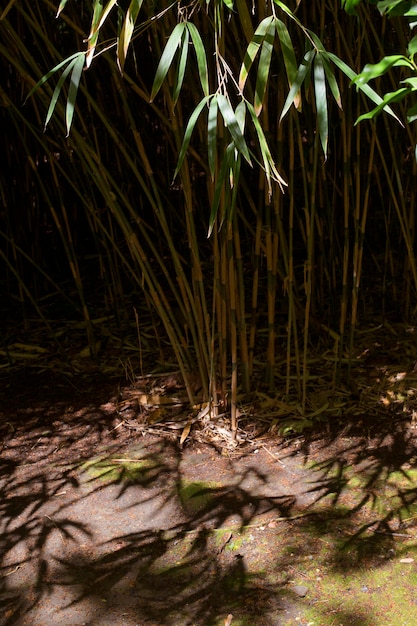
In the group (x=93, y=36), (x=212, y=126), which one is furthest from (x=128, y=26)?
(x=212, y=126)

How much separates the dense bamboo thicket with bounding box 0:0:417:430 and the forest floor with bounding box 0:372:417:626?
0.19m

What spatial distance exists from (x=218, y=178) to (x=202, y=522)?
0.72m

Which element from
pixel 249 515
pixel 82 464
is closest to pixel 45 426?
pixel 82 464

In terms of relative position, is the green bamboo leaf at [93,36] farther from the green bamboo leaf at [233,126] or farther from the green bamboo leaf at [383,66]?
the green bamboo leaf at [383,66]

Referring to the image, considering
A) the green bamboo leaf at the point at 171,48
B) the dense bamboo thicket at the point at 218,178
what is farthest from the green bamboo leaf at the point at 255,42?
the green bamboo leaf at the point at 171,48

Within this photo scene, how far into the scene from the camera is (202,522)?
167cm

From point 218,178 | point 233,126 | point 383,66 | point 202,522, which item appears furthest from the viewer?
point 202,522

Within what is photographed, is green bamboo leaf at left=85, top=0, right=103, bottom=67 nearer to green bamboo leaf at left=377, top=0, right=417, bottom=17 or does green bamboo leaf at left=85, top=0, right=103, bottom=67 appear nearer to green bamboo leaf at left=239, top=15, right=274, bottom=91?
A: green bamboo leaf at left=239, top=15, right=274, bottom=91

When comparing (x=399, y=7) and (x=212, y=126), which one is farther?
(x=212, y=126)

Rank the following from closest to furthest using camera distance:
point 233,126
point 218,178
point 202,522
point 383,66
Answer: point 383,66 → point 233,126 → point 218,178 → point 202,522

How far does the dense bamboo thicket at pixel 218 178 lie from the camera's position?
1.43 meters

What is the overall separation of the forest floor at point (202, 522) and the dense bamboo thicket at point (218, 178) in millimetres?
189

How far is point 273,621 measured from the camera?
1384 millimetres

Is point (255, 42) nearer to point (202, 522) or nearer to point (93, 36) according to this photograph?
point (93, 36)
